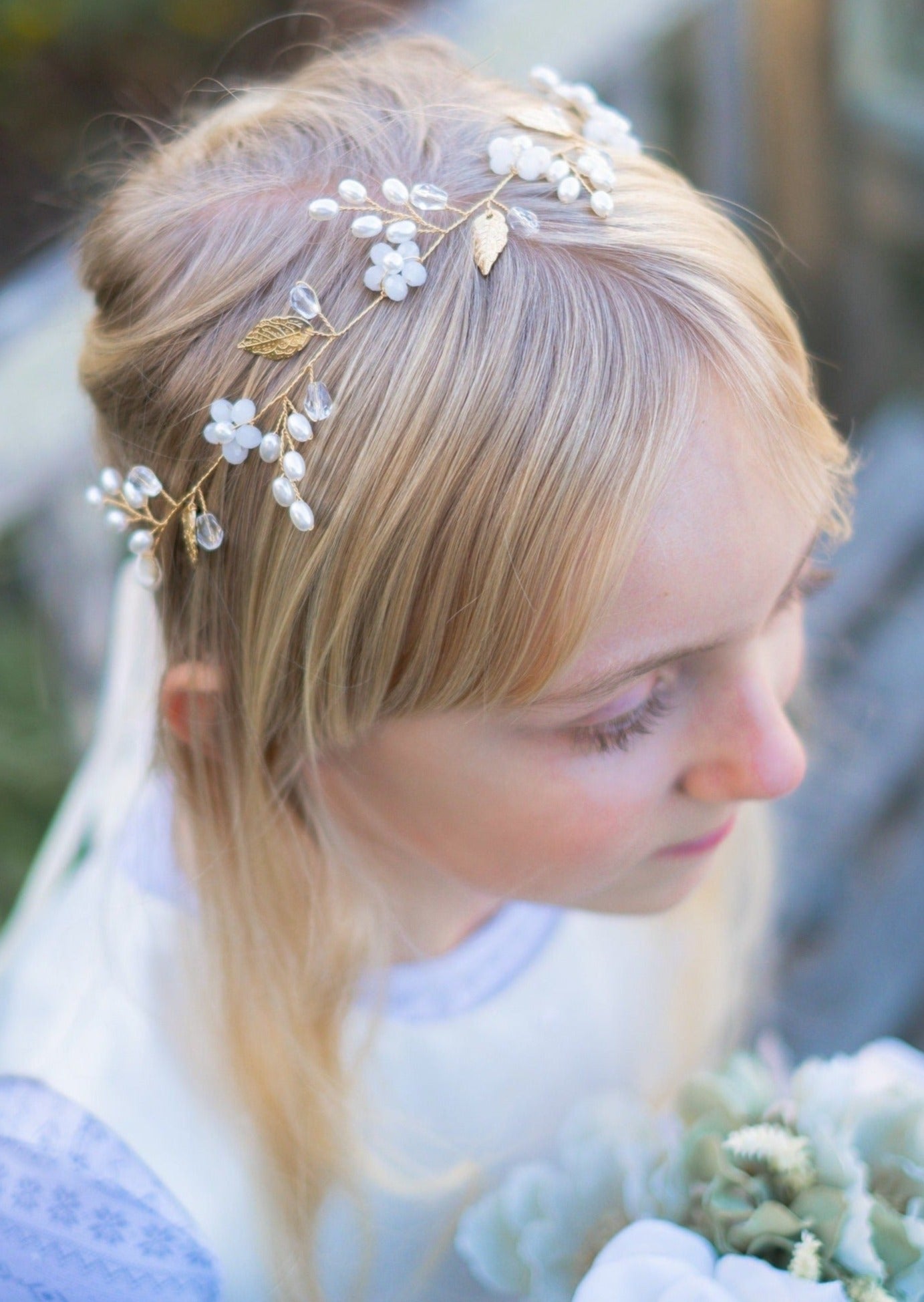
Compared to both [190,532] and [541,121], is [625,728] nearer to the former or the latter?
[190,532]

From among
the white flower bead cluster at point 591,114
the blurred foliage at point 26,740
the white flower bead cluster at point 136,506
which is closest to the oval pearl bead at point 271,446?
the white flower bead cluster at point 136,506

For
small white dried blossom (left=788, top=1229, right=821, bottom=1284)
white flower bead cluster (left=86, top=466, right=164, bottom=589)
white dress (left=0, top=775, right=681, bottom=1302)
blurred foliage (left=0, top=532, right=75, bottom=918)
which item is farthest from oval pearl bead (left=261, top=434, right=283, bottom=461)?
blurred foliage (left=0, top=532, right=75, bottom=918)

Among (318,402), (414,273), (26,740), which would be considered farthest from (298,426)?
(26,740)

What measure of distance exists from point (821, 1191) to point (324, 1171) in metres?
0.44

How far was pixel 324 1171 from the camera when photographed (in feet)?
3.30

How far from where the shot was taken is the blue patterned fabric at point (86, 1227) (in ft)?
2.91

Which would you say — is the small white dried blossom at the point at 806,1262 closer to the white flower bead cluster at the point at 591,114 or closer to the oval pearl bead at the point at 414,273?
the oval pearl bead at the point at 414,273

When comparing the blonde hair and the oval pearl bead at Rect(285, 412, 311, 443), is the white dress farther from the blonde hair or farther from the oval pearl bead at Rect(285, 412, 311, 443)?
the oval pearl bead at Rect(285, 412, 311, 443)

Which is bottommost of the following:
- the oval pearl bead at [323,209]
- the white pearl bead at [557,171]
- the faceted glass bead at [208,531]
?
the faceted glass bead at [208,531]

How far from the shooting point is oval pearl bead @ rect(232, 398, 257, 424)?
757mm

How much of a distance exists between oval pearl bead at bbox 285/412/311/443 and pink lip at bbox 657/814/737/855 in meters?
0.45

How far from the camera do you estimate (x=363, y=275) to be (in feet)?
2.47

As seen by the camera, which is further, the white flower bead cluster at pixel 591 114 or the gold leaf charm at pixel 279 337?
the white flower bead cluster at pixel 591 114

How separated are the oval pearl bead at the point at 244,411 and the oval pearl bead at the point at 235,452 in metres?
0.02
